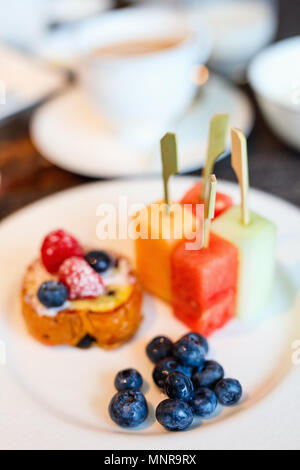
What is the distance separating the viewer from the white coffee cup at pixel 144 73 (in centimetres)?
143

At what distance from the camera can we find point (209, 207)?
3.13ft

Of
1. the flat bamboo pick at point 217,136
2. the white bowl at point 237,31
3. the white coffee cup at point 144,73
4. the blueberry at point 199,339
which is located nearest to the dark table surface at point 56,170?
the white coffee cup at point 144,73

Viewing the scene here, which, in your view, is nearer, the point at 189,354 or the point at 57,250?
the point at 189,354

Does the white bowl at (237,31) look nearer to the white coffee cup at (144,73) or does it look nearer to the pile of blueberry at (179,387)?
the white coffee cup at (144,73)

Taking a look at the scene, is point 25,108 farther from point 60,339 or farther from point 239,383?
point 239,383

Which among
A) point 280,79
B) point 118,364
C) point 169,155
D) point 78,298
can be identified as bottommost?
point 118,364

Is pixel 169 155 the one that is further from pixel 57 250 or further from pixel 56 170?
pixel 56 170

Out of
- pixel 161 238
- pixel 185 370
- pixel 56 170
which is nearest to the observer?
pixel 185 370

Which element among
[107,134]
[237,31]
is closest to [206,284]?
[107,134]

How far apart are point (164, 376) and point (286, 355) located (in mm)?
251

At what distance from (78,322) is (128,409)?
229 mm

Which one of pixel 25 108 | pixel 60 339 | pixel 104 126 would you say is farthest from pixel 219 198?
pixel 25 108

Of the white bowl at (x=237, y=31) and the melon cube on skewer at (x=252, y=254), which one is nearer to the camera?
the melon cube on skewer at (x=252, y=254)

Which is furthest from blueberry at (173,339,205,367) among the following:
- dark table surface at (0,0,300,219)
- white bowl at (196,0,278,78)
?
white bowl at (196,0,278,78)
